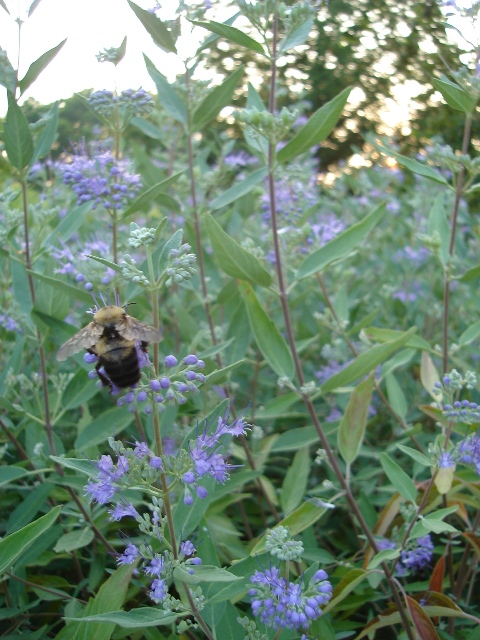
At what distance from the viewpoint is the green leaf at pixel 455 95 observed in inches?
70.5

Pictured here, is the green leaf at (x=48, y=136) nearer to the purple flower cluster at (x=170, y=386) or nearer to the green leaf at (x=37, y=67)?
the green leaf at (x=37, y=67)

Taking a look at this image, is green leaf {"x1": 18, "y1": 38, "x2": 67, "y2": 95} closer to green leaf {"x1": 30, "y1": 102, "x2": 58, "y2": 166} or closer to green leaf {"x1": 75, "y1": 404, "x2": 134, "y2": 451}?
green leaf {"x1": 30, "y1": 102, "x2": 58, "y2": 166}

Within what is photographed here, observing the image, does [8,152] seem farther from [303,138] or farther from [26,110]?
[303,138]

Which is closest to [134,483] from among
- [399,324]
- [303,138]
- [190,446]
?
[190,446]

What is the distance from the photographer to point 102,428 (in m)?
2.10

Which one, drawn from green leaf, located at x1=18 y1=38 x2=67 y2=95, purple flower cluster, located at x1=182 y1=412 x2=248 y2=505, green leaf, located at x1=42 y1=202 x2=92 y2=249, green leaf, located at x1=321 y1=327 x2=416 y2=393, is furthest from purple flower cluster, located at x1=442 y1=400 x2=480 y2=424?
green leaf, located at x1=18 y1=38 x2=67 y2=95

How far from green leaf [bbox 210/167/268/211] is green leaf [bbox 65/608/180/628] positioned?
4.64 feet

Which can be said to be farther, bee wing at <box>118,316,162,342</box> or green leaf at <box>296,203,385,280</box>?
green leaf at <box>296,203,385,280</box>

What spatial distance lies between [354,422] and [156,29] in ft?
4.71

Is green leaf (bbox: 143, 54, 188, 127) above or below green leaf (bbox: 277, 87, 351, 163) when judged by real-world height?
above

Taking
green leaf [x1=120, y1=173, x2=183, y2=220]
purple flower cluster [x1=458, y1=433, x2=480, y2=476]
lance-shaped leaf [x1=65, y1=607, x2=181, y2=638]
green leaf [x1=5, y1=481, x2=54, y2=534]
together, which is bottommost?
green leaf [x1=5, y1=481, x2=54, y2=534]

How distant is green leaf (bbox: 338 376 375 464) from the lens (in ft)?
6.43

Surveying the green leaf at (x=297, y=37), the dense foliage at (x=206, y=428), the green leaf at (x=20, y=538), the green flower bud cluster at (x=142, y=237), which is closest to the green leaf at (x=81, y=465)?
the dense foliage at (x=206, y=428)

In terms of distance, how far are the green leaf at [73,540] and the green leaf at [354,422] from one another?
→ 85 cm
